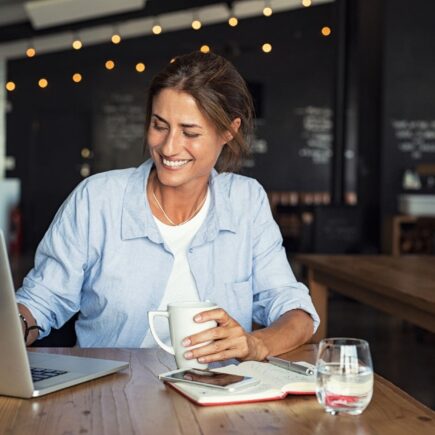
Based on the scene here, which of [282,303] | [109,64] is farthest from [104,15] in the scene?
[282,303]

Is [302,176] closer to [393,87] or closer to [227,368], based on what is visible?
[393,87]

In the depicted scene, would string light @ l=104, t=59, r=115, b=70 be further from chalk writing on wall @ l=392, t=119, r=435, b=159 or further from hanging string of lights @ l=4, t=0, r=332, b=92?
chalk writing on wall @ l=392, t=119, r=435, b=159

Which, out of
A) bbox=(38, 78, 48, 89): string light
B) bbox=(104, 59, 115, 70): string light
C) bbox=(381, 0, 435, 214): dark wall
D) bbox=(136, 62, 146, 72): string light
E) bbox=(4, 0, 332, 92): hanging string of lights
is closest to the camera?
bbox=(381, 0, 435, 214): dark wall

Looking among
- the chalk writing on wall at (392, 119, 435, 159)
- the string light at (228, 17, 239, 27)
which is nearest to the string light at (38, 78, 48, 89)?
the string light at (228, 17, 239, 27)

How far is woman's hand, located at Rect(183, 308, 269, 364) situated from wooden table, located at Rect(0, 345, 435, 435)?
0.10 meters

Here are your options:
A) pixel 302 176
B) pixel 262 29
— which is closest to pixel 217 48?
pixel 262 29

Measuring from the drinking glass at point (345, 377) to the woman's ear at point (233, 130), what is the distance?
37.0 inches

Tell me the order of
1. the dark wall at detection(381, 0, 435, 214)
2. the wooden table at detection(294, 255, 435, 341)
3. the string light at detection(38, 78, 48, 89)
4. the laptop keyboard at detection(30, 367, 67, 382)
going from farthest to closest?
the string light at detection(38, 78, 48, 89) → the dark wall at detection(381, 0, 435, 214) → the wooden table at detection(294, 255, 435, 341) → the laptop keyboard at detection(30, 367, 67, 382)

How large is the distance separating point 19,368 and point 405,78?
7826 mm

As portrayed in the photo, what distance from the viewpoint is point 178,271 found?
2016 mm

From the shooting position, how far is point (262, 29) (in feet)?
35.2

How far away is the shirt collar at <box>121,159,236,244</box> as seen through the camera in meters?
1.97

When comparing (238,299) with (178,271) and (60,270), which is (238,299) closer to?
(178,271)

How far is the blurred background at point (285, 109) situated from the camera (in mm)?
7898
